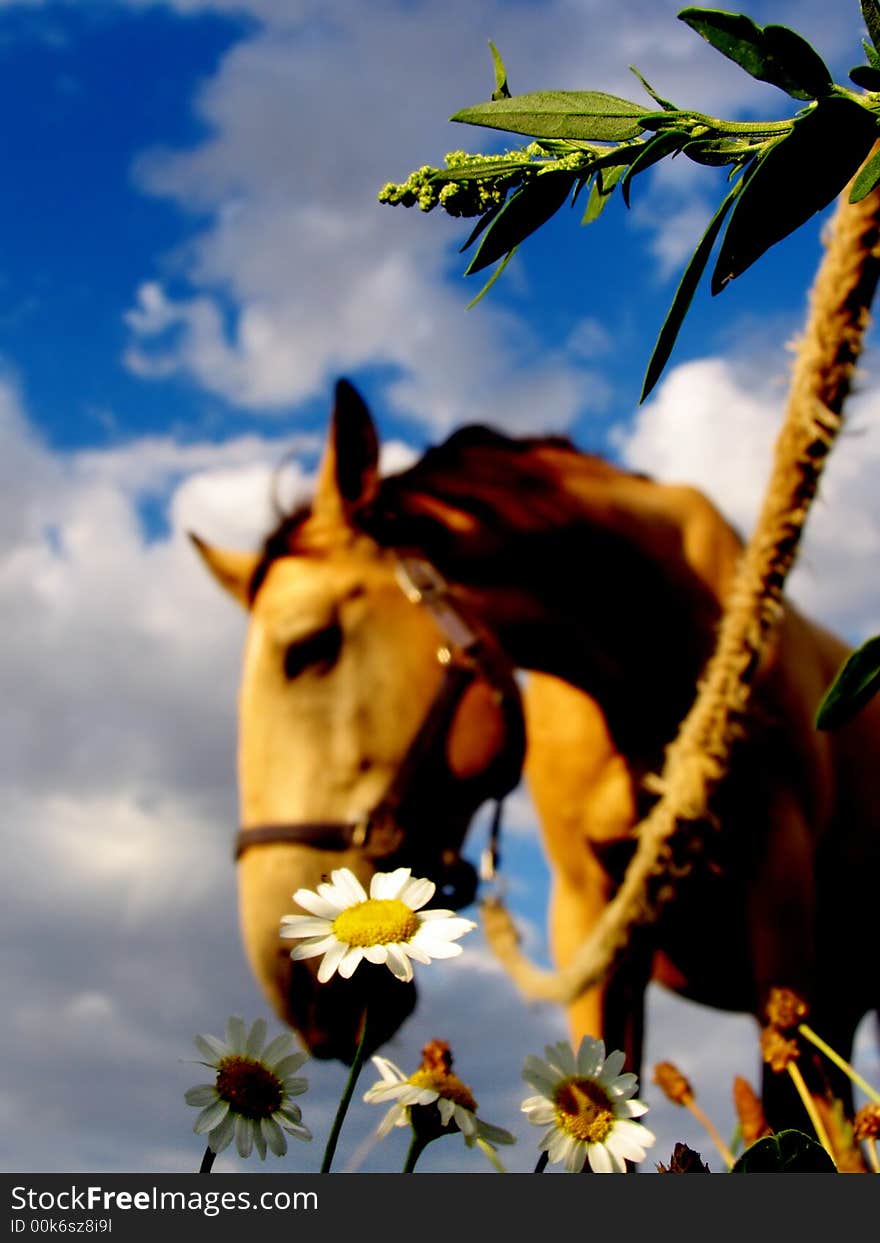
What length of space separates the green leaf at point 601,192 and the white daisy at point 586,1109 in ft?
1.07

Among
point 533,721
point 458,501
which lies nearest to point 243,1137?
point 458,501

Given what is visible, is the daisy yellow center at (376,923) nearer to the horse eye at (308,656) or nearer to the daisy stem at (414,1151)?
the daisy stem at (414,1151)

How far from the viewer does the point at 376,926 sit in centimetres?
44

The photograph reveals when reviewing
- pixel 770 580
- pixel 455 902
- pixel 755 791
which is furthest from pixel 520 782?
pixel 770 580

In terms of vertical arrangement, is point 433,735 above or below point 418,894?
above

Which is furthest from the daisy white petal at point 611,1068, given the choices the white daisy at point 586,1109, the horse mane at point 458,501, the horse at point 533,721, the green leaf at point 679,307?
the horse mane at point 458,501

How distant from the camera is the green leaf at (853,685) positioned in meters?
0.49

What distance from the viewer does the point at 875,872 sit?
93.8 inches

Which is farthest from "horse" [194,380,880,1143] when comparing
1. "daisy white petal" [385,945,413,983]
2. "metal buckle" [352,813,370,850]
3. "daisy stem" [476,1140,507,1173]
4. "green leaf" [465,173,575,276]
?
"green leaf" [465,173,575,276]

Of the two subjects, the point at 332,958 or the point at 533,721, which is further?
the point at 533,721

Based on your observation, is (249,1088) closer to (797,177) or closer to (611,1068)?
(611,1068)

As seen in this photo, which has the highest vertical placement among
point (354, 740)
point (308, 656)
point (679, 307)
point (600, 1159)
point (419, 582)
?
point (419, 582)

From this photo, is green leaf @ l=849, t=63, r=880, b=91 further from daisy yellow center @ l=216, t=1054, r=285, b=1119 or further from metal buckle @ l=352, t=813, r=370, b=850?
metal buckle @ l=352, t=813, r=370, b=850

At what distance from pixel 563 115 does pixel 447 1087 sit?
0.37 m
